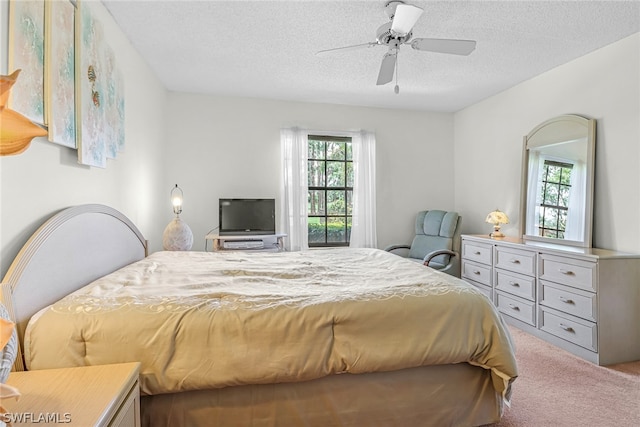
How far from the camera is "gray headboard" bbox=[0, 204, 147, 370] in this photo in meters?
1.30

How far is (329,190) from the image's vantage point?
4762 mm

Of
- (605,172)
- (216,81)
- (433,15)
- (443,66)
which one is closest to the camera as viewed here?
(433,15)

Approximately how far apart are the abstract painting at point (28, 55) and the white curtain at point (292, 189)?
2977 mm

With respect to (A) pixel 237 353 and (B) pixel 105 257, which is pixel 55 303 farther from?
(A) pixel 237 353

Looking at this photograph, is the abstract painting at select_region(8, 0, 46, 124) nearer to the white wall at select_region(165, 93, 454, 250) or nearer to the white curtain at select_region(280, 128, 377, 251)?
the white wall at select_region(165, 93, 454, 250)

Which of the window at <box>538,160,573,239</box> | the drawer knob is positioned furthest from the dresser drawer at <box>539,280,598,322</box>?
the window at <box>538,160,573,239</box>

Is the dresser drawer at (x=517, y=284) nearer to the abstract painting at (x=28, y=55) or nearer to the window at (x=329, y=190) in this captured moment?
the window at (x=329, y=190)

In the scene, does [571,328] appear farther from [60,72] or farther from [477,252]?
[60,72]

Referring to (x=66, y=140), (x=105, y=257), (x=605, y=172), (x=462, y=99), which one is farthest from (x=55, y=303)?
(x=462, y=99)

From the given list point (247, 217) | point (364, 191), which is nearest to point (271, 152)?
point (247, 217)

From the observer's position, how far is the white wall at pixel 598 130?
2723mm

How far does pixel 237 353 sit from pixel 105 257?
4.19ft

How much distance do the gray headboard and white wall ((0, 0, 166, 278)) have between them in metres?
0.07

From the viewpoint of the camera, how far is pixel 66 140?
1.71 metres
